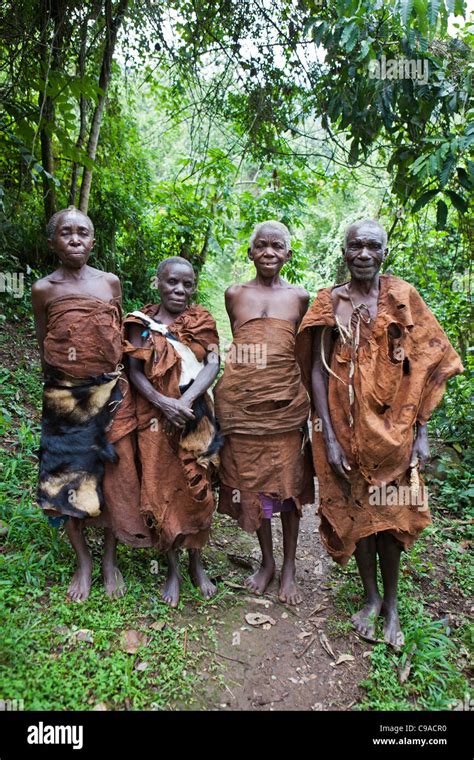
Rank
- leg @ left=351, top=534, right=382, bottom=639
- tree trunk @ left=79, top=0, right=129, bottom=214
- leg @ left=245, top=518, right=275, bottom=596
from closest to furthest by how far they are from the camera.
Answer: leg @ left=351, top=534, right=382, bottom=639
leg @ left=245, top=518, right=275, bottom=596
tree trunk @ left=79, top=0, right=129, bottom=214

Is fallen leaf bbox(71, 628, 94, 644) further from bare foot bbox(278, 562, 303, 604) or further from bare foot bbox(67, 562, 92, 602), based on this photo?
bare foot bbox(278, 562, 303, 604)

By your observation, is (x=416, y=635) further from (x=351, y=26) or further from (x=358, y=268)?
(x=351, y=26)

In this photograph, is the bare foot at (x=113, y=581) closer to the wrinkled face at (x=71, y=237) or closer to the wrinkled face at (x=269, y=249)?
the wrinkled face at (x=71, y=237)

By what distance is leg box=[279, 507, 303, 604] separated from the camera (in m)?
3.05

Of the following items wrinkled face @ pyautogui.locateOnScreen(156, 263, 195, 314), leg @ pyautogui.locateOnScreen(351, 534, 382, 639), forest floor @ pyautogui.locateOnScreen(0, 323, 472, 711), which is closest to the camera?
→ forest floor @ pyautogui.locateOnScreen(0, 323, 472, 711)

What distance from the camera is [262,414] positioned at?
2.88 meters

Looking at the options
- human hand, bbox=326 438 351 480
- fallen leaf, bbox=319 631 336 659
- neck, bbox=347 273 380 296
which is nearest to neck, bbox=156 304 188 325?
neck, bbox=347 273 380 296

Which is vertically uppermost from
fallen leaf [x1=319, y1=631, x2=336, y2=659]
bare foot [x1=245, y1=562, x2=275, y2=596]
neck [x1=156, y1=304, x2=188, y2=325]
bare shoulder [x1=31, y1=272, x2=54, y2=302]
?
bare shoulder [x1=31, y1=272, x2=54, y2=302]

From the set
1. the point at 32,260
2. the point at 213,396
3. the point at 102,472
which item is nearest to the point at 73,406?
the point at 102,472

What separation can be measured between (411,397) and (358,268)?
0.71m

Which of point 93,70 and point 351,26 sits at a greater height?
point 93,70

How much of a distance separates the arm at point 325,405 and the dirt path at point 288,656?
2.98ft

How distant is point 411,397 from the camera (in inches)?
101

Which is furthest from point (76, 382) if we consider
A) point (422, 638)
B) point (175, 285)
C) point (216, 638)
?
point (422, 638)
